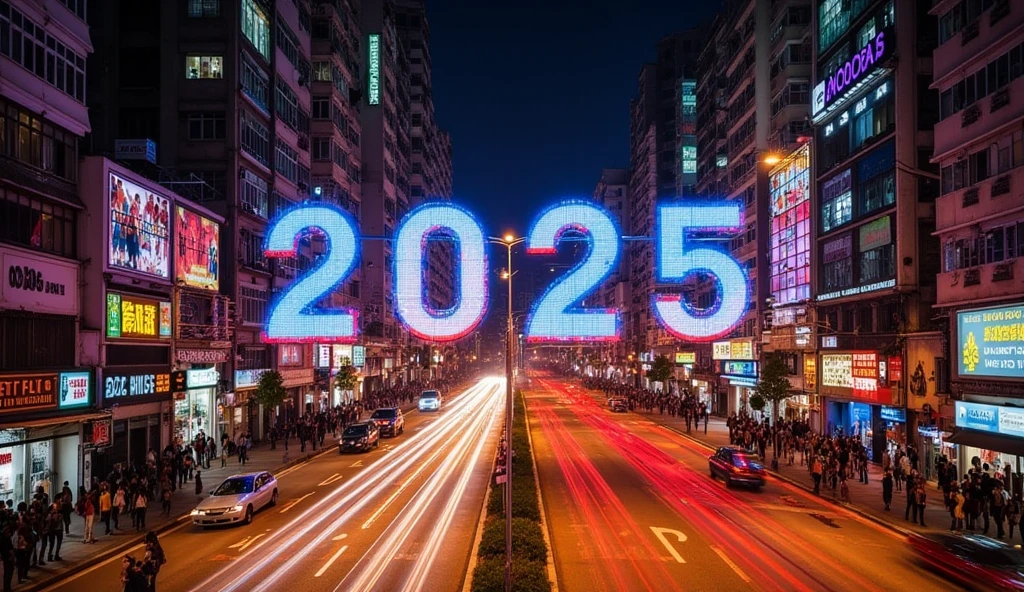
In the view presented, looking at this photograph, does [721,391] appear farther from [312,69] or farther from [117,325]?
[117,325]

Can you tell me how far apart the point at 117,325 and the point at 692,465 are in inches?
1159

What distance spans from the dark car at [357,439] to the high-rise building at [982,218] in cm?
3181

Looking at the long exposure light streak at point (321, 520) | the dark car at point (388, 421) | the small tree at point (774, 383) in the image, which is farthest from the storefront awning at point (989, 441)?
the dark car at point (388, 421)

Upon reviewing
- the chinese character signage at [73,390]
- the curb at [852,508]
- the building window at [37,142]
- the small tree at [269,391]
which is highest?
the building window at [37,142]

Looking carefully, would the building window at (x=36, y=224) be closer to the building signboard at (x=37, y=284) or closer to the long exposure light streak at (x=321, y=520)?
the building signboard at (x=37, y=284)

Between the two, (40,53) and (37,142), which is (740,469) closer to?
(37,142)

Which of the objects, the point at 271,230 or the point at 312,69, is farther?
the point at 312,69

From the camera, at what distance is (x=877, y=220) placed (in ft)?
145

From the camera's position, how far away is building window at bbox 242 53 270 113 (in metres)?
54.2

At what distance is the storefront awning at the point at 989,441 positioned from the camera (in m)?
28.5

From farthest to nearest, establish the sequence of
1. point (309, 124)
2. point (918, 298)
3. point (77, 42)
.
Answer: point (309, 124)
point (918, 298)
point (77, 42)

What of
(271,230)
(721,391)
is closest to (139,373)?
(271,230)

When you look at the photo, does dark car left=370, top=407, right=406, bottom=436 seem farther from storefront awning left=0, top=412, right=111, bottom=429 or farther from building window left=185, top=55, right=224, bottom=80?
storefront awning left=0, top=412, right=111, bottom=429

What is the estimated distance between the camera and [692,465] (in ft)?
143
